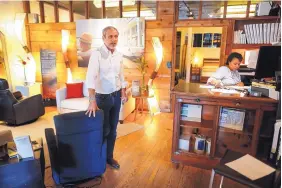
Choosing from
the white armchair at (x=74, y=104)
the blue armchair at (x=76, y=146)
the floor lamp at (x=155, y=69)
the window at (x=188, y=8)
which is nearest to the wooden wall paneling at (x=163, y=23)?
the floor lamp at (x=155, y=69)

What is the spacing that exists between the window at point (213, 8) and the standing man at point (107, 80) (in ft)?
13.0

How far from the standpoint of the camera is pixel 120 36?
3998mm

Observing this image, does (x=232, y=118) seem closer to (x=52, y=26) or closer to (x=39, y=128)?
(x=39, y=128)

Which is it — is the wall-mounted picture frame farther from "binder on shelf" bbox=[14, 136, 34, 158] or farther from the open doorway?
"binder on shelf" bbox=[14, 136, 34, 158]

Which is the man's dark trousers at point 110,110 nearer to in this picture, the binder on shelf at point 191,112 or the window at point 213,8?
the binder on shelf at point 191,112

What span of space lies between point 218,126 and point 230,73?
860 mm

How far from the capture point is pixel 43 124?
351cm

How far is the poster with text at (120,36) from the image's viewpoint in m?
3.90

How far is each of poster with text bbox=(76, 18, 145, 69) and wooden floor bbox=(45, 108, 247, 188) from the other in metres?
1.78

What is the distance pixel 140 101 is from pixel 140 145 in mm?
1421

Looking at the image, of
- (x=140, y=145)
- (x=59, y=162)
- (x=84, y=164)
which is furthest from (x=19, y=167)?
(x=140, y=145)

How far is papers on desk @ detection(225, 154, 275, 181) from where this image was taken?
4.37 feet

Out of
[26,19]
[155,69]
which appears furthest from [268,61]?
[26,19]

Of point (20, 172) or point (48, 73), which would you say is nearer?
point (20, 172)
